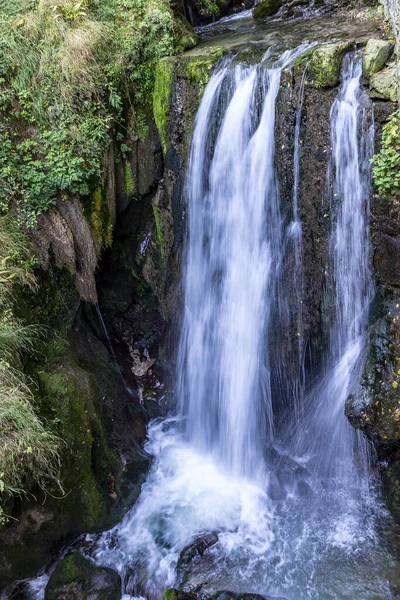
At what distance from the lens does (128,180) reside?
6.95m

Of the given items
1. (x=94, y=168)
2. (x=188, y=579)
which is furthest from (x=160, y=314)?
(x=188, y=579)

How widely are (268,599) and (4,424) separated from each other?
9.73 feet

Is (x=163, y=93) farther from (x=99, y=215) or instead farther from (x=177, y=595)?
(x=177, y=595)

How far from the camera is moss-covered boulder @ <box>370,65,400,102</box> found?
4.51 m

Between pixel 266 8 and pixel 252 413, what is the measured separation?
6.57m

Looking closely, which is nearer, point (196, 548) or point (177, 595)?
point (177, 595)

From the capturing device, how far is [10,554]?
15.5 feet

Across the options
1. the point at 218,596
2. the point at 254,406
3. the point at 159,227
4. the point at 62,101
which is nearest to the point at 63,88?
the point at 62,101

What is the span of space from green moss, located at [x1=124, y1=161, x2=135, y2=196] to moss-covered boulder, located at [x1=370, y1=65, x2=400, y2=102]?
11.5ft

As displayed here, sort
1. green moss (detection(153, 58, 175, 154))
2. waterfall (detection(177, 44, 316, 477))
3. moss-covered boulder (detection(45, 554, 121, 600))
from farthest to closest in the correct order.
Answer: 1. green moss (detection(153, 58, 175, 154))
2. waterfall (detection(177, 44, 316, 477))
3. moss-covered boulder (detection(45, 554, 121, 600))

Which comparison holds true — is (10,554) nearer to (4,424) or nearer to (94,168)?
(4,424)

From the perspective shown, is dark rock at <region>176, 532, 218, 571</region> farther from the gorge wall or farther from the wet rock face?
the gorge wall

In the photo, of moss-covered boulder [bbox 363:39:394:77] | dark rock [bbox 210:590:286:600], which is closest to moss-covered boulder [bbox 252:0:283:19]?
moss-covered boulder [bbox 363:39:394:77]

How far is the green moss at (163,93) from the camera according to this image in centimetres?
636
